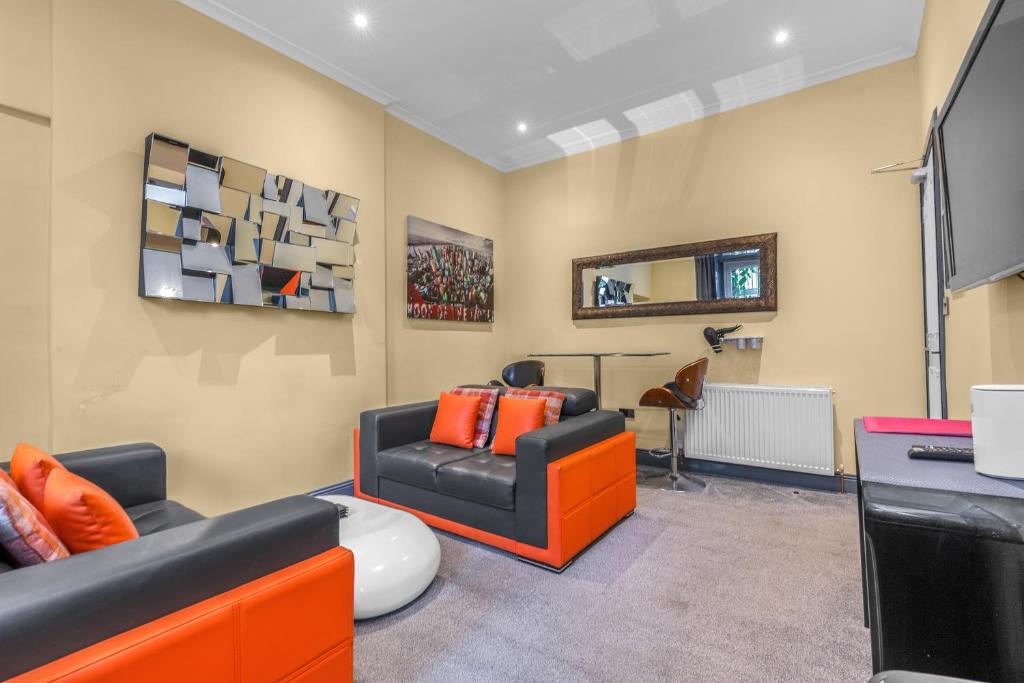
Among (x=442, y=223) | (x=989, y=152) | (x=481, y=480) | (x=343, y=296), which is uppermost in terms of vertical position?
(x=442, y=223)

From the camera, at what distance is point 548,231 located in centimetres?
506

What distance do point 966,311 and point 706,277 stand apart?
82.2 inches

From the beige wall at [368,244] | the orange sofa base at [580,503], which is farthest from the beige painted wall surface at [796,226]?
the orange sofa base at [580,503]

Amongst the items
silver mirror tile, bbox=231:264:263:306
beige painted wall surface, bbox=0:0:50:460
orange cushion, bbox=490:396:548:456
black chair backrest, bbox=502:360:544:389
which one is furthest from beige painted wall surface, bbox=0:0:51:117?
black chair backrest, bbox=502:360:544:389

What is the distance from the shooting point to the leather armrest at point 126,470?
6.59 feet

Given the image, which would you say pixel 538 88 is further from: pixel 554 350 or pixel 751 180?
pixel 554 350

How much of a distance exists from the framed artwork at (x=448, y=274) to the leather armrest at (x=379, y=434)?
47.6 inches

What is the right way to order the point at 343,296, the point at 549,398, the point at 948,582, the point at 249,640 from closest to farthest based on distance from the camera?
the point at 948,582
the point at 249,640
the point at 549,398
the point at 343,296

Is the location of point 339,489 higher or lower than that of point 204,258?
lower

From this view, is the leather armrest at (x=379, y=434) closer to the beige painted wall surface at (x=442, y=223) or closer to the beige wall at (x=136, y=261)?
the beige wall at (x=136, y=261)

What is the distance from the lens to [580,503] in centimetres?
246

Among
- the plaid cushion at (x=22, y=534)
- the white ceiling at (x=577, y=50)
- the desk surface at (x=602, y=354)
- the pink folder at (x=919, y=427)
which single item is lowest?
the plaid cushion at (x=22, y=534)

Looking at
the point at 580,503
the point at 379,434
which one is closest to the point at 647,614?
the point at 580,503

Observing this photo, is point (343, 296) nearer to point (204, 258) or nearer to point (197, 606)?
point (204, 258)
